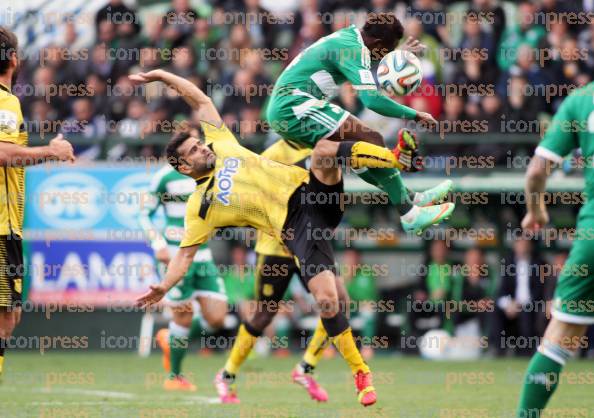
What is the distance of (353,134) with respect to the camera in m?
10.3

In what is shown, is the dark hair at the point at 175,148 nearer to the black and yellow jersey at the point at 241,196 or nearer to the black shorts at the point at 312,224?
the black and yellow jersey at the point at 241,196

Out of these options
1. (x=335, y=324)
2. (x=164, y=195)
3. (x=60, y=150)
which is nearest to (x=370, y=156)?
(x=335, y=324)

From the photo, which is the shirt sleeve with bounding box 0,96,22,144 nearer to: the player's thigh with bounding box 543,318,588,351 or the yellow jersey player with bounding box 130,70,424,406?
the yellow jersey player with bounding box 130,70,424,406

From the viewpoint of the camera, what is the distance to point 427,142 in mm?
17688

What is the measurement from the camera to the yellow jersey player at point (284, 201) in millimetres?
9859

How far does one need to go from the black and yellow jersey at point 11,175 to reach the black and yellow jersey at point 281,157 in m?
3.61

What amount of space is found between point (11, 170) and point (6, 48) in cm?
90

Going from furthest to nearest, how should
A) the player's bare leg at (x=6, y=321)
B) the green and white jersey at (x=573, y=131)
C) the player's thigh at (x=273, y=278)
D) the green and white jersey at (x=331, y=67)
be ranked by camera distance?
the player's thigh at (x=273, y=278) → the green and white jersey at (x=331, y=67) → the player's bare leg at (x=6, y=321) → the green and white jersey at (x=573, y=131)

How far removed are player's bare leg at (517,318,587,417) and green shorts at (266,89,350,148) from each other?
336cm

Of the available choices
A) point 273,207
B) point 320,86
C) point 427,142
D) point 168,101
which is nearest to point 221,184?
point 273,207

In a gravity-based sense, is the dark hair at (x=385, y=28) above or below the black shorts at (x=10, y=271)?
above

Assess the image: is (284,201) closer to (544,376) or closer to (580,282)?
(544,376)

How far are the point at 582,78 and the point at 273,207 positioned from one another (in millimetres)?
8643

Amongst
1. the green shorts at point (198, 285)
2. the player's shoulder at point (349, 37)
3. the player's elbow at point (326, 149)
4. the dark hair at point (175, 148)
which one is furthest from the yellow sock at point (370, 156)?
the green shorts at point (198, 285)
